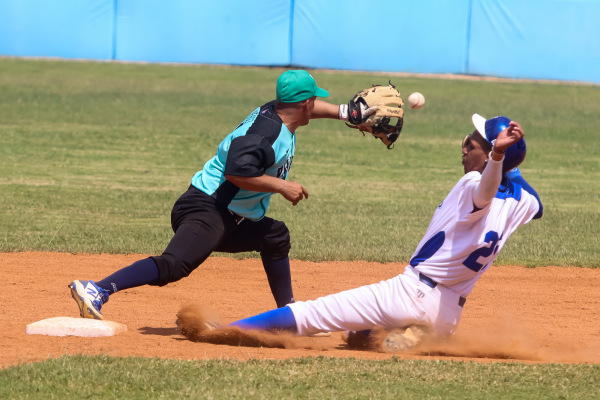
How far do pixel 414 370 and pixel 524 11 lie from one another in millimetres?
21150

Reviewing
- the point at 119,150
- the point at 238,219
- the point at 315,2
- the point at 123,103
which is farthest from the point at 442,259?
the point at 315,2

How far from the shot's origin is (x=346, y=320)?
4.54 metres

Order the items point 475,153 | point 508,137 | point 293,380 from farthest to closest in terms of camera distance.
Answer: point 475,153, point 508,137, point 293,380

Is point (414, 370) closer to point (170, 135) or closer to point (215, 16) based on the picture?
point (170, 135)

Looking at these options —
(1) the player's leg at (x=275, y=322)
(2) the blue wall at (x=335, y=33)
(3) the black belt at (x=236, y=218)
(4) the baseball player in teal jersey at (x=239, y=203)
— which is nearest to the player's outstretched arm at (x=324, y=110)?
(4) the baseball player in teal jersey at (x=239, y=203)

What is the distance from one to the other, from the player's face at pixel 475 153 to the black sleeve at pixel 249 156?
1.08m

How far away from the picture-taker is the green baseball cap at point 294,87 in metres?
5.00

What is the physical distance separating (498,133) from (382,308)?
1085 millimetres

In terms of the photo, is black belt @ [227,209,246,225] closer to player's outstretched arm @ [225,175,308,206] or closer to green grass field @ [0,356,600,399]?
player's outstretched arm @ [225,175,308,206]

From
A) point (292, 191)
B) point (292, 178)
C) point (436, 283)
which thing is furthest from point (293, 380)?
point (292, 178)

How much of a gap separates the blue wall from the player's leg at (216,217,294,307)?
19.2 metres

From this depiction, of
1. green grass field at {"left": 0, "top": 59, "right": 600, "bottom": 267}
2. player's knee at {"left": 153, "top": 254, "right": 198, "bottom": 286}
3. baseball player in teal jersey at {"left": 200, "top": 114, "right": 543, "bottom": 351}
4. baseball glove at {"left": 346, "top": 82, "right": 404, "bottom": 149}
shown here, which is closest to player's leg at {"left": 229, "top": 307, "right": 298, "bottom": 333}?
baseball player in teal jersey at {"left": 200, "top": 114, "right": 543, "bottom": 351}

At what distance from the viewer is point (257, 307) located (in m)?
5.99

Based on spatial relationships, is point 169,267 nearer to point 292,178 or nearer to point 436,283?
point 436,283
